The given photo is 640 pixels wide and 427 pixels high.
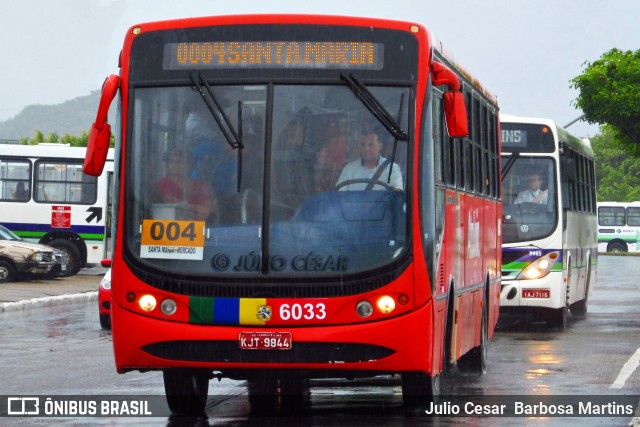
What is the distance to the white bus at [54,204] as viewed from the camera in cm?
3722

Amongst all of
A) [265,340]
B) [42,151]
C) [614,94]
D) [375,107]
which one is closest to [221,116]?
[375,107]

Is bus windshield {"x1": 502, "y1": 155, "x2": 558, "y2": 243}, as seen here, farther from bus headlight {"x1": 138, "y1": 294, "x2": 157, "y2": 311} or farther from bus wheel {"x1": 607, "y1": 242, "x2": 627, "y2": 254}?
bus wheel {"x1": 607, "y1": 242, "x2": 627, "y2": 254}

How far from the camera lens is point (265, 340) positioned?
9.49m

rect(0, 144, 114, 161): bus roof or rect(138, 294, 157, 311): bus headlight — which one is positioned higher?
rect(0, 144, 114, 161): bus roof

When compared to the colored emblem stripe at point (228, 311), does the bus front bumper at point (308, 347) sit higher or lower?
lower

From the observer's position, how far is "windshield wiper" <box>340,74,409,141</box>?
9.85 meters

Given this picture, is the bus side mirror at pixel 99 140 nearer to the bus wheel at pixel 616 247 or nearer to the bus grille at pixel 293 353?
the bus grille at pixel 293 353

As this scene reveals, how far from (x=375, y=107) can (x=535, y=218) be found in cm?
1141

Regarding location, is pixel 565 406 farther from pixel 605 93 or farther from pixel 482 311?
pixel 605 93

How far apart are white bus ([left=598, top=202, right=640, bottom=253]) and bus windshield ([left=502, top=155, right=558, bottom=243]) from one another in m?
56.6

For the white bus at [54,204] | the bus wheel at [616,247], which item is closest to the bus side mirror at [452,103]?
the white bus at [54,204]

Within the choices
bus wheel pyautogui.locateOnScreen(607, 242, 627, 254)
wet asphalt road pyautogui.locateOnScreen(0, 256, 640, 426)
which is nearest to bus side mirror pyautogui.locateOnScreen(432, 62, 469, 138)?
wet asphalt road pyautogui.locateOnScreen(0, 256, 640, 426)

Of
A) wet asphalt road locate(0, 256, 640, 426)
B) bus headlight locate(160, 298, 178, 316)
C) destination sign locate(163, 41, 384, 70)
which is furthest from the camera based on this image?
wet asphalt road locate(0, 256, 640, 426)

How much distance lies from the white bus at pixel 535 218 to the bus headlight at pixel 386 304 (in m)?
11.2
